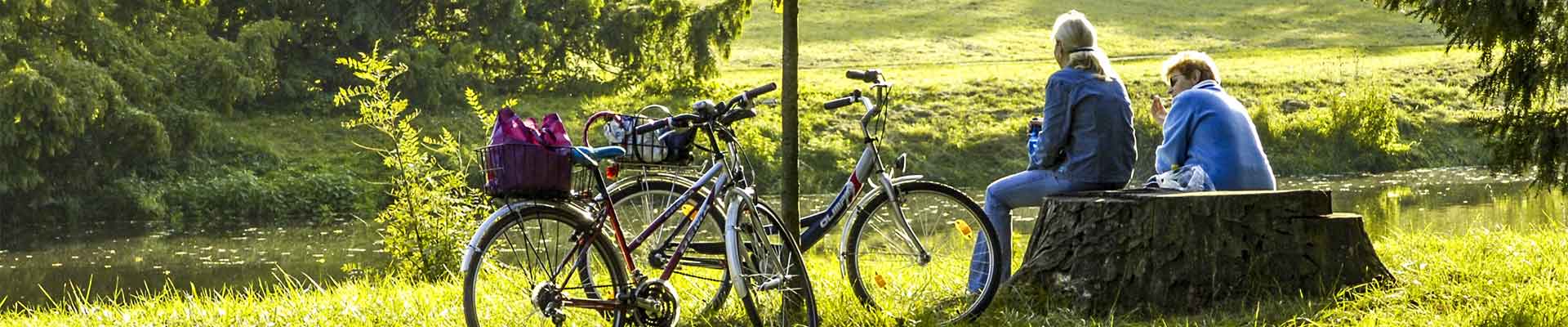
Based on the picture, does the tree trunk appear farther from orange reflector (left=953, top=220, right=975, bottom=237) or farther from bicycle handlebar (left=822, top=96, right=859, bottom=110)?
orange reflector (left=953, top=220, right=975, bottom=237)

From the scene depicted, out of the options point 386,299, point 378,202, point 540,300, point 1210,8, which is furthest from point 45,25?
point 1210,8

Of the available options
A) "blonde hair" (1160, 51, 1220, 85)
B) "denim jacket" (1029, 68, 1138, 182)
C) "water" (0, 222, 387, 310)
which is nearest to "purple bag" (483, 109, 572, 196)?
"denim jacket" (1029, 68, 1138, 182)

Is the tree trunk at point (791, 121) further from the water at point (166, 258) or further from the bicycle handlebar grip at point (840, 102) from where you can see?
the water at point (166, 258)

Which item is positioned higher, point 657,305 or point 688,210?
point 688,210

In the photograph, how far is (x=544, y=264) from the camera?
17.3ft

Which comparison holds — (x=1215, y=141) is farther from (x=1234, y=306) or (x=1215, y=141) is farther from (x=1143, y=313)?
(x=1143, y=313)

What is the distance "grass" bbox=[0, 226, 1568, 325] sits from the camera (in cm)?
536

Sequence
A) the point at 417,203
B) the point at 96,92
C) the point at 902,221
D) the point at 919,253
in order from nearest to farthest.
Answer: the point at 902,221
the point at 919,253
the point at 417,203
the point at 96,92

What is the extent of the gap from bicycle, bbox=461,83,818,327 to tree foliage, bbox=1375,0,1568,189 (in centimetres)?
388

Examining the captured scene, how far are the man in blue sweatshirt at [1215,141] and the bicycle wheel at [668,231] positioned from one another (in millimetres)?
2000

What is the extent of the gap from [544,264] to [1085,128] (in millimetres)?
2197

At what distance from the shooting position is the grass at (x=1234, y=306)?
5.36 m

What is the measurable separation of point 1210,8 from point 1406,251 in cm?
4050

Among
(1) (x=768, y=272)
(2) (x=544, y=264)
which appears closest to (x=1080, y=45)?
(1) (x=768, y=272)
